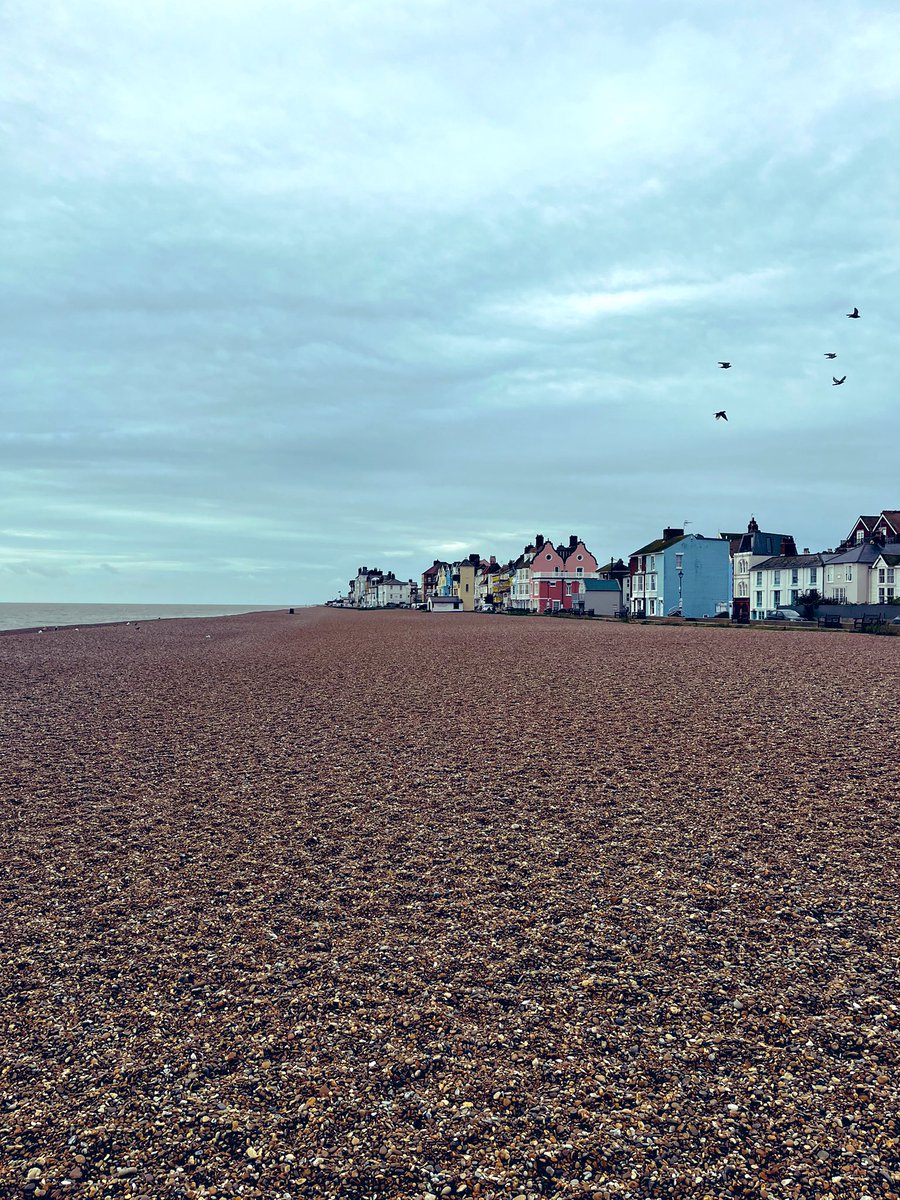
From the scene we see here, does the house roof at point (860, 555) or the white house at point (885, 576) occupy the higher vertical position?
the house roof at point (860, 555)

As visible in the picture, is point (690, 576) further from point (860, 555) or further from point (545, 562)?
point (545, 562)

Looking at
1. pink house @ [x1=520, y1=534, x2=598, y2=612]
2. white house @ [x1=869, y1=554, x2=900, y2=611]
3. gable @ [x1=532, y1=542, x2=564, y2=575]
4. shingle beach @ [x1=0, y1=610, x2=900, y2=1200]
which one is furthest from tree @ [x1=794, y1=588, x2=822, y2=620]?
shingle beach @ [x1=0, y1=610, x2=900, y2=1200]

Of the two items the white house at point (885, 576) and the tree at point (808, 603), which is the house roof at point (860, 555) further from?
the tree at point (808, 603)

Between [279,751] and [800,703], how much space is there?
34.9 ft

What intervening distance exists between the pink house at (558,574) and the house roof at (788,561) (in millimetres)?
30484

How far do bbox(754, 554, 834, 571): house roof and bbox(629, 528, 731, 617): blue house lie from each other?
8.53 metres

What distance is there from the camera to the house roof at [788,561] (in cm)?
9212

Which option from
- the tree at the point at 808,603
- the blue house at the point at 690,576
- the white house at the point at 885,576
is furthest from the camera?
the blue house at the point at 690,576

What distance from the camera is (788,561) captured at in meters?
96.8

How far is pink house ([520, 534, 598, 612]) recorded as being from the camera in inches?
4990

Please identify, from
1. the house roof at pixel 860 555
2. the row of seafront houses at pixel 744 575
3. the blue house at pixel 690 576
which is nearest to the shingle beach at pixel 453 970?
the row of seafront houses at pixel 744 575

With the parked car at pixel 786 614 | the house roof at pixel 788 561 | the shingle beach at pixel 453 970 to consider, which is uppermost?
the house roof at pixel 788 561

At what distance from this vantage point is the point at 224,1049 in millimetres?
4285

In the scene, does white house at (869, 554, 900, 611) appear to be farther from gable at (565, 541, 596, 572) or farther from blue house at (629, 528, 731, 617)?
gable at (565, 541, 596, 572)
